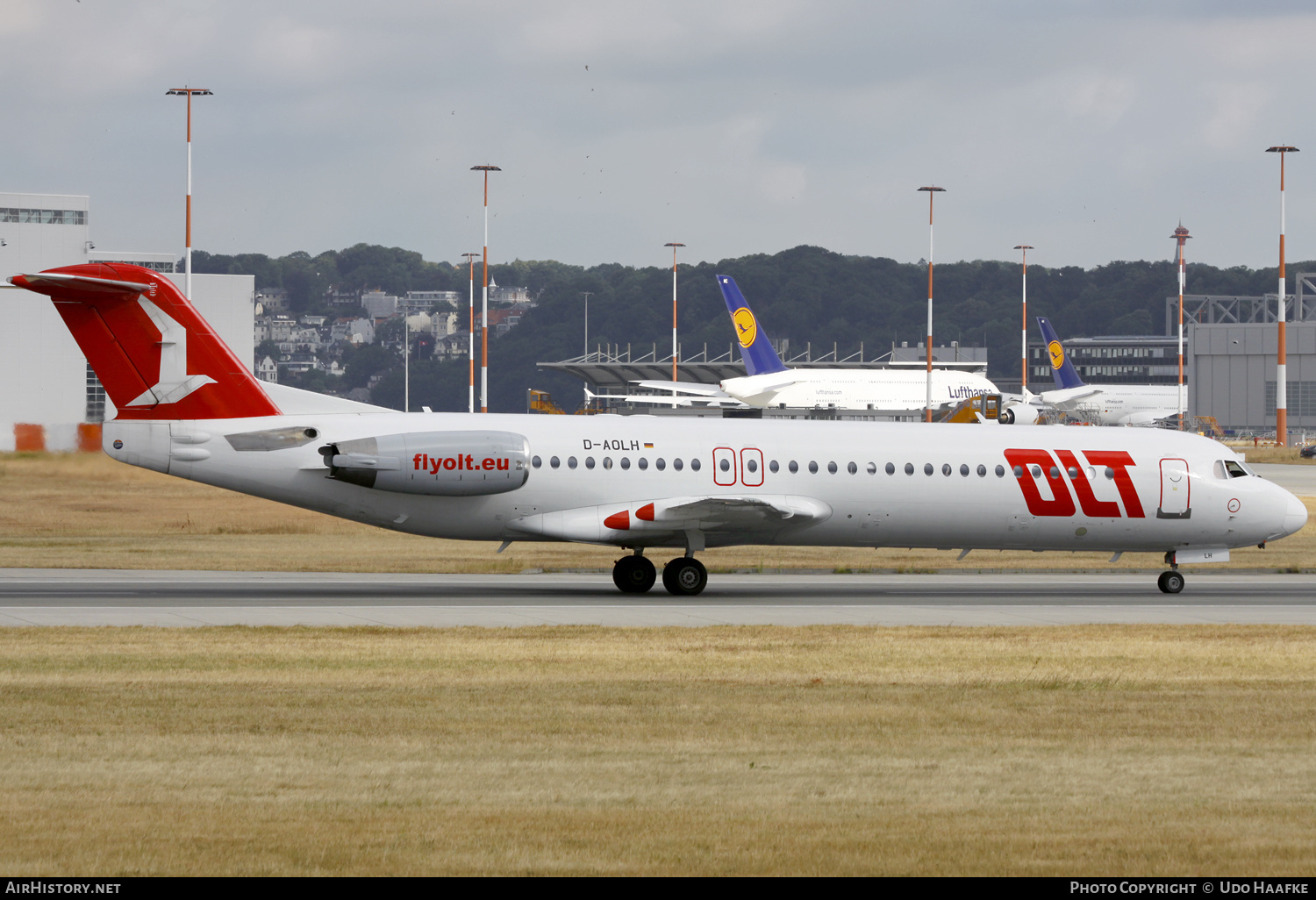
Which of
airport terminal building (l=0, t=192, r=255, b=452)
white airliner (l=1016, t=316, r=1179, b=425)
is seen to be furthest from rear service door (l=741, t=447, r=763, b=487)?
white airliner (l=1016, t=316, r=1179, b=425)

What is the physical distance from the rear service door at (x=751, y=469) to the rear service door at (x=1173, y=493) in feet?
25.6

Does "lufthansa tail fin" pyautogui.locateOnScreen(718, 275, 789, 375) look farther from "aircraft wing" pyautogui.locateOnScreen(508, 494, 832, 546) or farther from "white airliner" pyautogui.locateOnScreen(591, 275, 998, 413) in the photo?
"aircraft wing" pyautogui.locateOnScreen(508, 494, 832, 546)

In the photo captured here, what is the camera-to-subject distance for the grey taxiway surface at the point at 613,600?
22953 mm

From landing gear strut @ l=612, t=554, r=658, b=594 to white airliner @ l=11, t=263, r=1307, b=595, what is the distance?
37mm

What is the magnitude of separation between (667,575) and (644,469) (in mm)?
1990

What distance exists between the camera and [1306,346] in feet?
435

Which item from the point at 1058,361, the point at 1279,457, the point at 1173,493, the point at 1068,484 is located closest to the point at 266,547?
the point at 1068,484

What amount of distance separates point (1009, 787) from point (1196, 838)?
178 centimetres

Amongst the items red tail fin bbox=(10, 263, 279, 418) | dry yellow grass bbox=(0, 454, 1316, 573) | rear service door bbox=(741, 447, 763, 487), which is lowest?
dry yellow grass bbox=(0, 454, 1316, 573)

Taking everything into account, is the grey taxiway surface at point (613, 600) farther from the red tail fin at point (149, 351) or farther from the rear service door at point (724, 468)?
the red tail fin at point (149, 351)

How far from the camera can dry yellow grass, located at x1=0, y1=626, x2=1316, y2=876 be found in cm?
891

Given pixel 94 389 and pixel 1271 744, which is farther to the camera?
pixel 94 389
